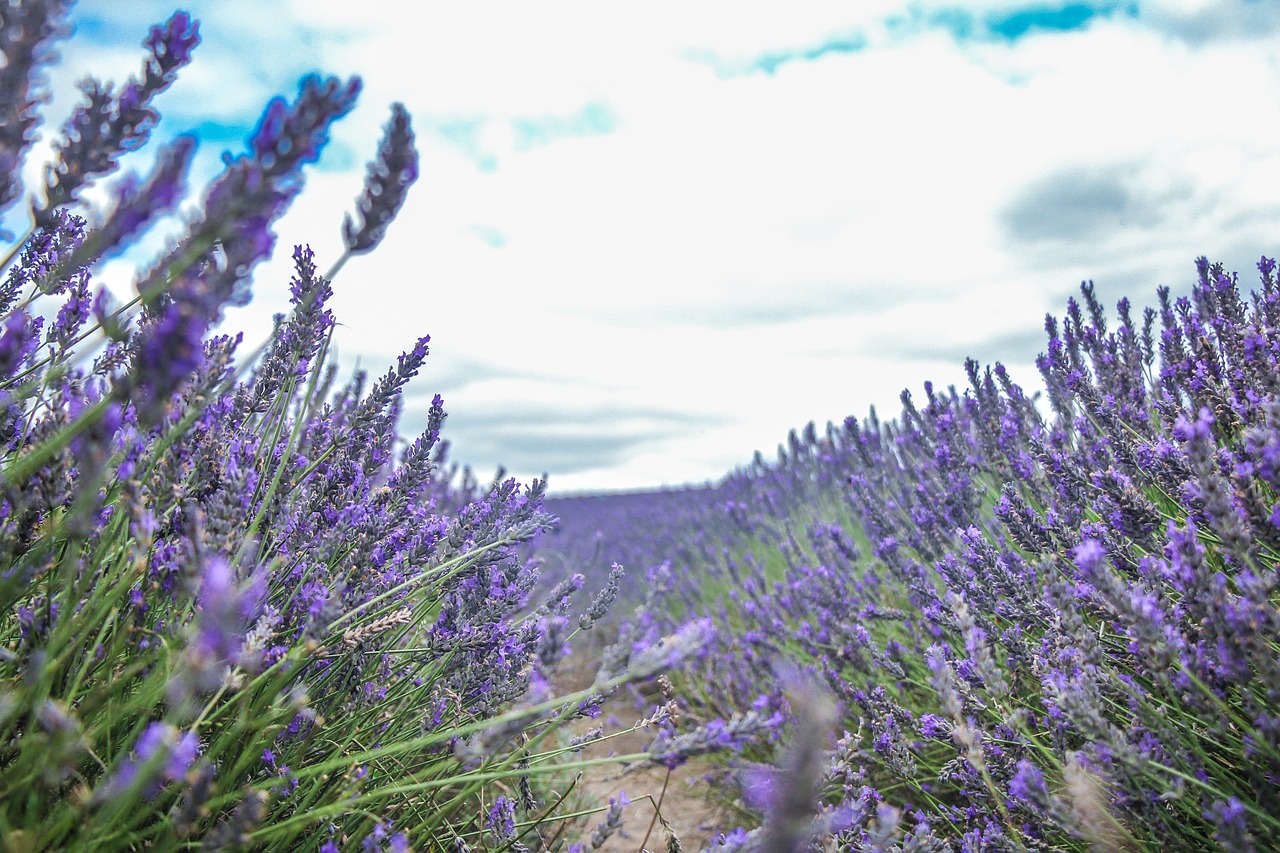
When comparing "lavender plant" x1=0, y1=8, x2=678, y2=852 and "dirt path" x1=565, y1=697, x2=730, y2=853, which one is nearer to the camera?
"lavender plant" x1=0, y1=8, x2=678, y2=852

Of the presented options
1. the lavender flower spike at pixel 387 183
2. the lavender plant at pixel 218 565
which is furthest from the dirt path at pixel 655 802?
the lavender flower spike at pixel 387 183

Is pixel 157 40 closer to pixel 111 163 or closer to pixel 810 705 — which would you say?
→ pixel 111 163

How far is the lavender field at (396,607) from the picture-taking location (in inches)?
44.2

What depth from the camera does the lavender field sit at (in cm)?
112

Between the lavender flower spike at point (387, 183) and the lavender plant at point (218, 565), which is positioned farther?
the lavender flower spike at point (387, 183)

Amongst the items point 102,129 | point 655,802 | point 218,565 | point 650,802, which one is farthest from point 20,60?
point 650,802

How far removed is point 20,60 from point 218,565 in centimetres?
77

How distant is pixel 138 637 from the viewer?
1582mm

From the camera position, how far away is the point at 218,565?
38.1 inches

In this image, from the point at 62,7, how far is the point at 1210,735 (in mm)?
2595

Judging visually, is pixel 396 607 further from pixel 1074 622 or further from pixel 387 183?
pixel 1074 622

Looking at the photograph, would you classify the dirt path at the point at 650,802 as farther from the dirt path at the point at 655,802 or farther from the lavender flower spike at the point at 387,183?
the lavender flower spike at the point at 387,183

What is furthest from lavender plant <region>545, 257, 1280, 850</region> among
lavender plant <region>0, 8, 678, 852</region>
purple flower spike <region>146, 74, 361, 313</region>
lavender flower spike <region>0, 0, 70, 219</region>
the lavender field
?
lavender flower spike <region>0, 0, 70, 219</region>

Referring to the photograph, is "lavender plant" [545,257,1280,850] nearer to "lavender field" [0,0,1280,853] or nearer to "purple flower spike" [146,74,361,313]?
"lavender field" [0,0,1280,853]
